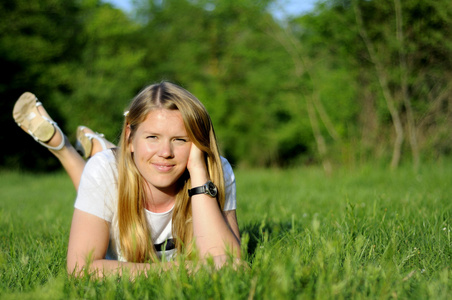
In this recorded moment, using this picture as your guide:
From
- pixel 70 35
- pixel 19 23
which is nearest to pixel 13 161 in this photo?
pixel 19 23

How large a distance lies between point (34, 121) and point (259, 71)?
57.9 ft

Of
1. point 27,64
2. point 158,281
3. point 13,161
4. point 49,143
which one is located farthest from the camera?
point 27,64

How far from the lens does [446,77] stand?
975 centimetres

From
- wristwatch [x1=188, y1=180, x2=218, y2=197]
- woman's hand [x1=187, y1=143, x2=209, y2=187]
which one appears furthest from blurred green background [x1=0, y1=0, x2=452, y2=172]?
wristwatch [x1=188, y1=180, x2=218, y2=197]

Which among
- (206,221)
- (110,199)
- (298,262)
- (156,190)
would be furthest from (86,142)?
(298,262)

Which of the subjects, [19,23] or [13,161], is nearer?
[13,161]

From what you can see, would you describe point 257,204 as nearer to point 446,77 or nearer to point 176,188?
point 176,188

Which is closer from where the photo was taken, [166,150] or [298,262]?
[298,262]

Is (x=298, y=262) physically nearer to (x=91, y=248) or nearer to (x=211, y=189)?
(x=211, y=189)

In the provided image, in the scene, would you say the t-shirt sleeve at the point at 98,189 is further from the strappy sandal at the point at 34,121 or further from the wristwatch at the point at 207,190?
the strappy sandal at the point at 34,121

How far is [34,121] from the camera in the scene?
171 inches

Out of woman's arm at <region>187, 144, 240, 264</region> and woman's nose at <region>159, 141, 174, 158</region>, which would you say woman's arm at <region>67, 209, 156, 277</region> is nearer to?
woman's arm at <region>187, 144, 240, 264</region>

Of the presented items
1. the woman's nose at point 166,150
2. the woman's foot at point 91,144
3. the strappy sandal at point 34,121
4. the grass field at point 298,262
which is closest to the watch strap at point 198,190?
the woman's nose at point 166,150

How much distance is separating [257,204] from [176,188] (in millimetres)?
2250
